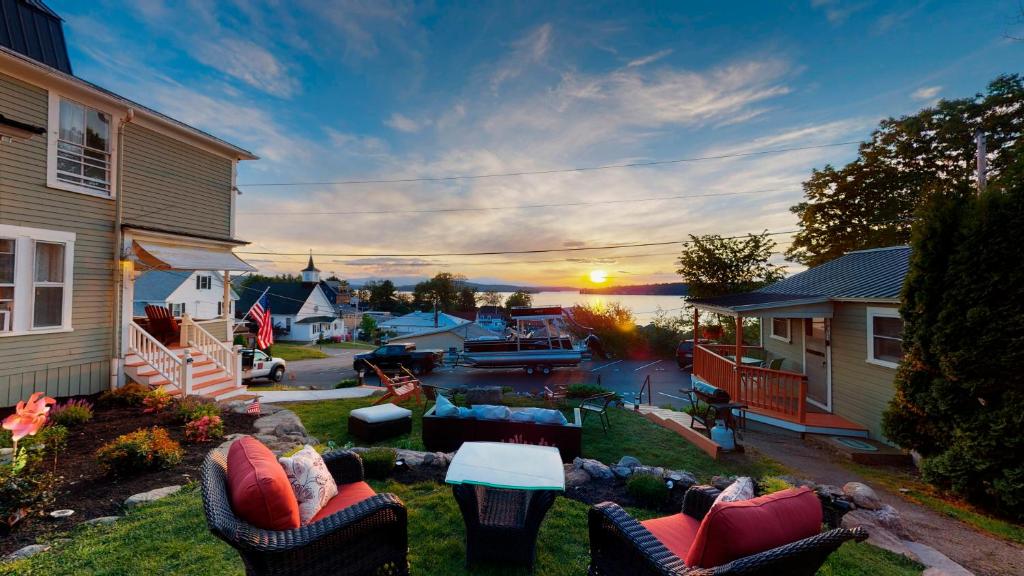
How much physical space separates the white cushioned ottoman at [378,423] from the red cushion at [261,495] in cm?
418

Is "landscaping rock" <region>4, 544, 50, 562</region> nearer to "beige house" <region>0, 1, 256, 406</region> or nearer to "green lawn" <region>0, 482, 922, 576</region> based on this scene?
"green lawn" <region>0, 482, 922, 576</region>

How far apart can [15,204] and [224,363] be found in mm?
4434

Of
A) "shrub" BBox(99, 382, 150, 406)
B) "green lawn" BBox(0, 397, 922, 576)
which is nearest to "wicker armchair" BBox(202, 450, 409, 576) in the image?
"green lawn" BBox(0, 397, 922, 576)

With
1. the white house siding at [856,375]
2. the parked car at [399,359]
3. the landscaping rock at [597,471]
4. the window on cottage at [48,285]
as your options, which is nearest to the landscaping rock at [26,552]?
the landscaping rock at [597,471]

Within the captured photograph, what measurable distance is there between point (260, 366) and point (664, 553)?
16041 mm

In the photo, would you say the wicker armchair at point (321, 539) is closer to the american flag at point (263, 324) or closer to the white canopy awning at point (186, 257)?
the white canopy awning at point (186, 257)

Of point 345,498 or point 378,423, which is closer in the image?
point 345,498

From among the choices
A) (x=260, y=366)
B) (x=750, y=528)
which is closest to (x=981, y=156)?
(x=750, y=528)

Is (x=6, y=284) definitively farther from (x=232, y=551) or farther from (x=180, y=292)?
(x=180, y=292)

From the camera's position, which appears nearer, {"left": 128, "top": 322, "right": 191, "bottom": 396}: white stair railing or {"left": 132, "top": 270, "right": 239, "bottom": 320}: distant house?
{"left": 128, "top": 322, "right": 191, "bottom": 396}: white stair railing

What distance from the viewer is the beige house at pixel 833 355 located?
283 inches

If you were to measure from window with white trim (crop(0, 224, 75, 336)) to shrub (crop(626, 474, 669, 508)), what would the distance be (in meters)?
9.38

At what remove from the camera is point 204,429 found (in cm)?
546

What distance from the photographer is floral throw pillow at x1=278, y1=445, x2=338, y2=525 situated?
2.61 m
